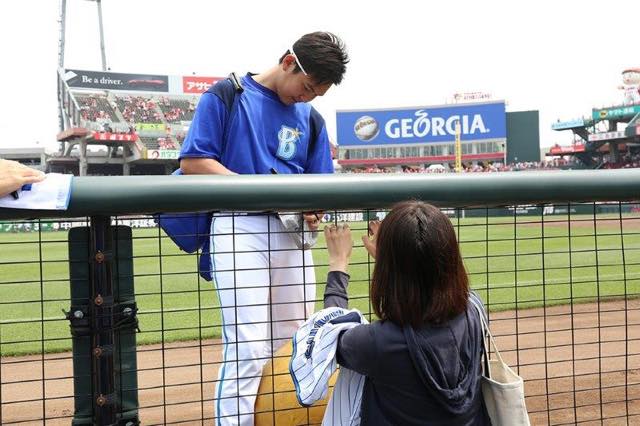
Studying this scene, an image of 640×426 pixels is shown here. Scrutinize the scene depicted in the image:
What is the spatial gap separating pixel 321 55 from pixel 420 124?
55932 millimetres

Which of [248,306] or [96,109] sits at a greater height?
[96,109]

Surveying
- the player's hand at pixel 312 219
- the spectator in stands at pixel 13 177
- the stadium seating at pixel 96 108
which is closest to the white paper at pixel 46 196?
the spectator in stands at pixel 13 177

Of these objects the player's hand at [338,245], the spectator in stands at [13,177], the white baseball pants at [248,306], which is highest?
the spectator in stands at [13,177]

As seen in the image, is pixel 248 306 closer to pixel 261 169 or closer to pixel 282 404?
pixel 282 404

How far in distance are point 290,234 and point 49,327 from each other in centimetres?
642

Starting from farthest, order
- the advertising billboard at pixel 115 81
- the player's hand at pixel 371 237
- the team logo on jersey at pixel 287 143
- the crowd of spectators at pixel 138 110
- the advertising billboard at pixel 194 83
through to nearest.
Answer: the advertising billboard at pixel 194 83 → the advertising billboard at pixel 115 81 → the crowd of spectators at pixel 138 110 → the team logo on jersey at pixel 287 143 → the player's hand at pixel 371 237

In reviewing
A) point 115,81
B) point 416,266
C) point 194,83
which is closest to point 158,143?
point 115,81

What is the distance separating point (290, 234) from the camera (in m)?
1.98

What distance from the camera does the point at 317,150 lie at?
256cm

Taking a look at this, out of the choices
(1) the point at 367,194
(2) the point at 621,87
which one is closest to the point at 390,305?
(1) the point at 367,194

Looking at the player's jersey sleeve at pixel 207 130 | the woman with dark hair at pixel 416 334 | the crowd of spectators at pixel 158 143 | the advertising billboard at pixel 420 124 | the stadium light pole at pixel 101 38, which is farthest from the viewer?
the stadium light pole at pixel 101 38

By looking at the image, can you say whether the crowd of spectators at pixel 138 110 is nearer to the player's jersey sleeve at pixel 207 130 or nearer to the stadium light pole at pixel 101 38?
the stadium light pole at pixel 101 38

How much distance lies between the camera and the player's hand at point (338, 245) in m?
1.76

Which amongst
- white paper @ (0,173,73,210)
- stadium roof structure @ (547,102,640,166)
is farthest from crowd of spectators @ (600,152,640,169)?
white paper @ (0,173,73,210)
